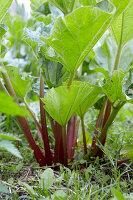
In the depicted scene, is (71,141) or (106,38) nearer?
(71,141)

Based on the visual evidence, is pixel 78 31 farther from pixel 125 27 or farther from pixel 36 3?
pixel 36 3

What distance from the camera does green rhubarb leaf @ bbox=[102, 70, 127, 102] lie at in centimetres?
81

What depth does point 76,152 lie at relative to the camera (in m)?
1.12

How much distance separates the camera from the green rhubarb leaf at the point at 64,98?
75cm

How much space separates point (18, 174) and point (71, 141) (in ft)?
0.90

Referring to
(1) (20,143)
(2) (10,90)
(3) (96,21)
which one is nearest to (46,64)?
(2) (10,90)

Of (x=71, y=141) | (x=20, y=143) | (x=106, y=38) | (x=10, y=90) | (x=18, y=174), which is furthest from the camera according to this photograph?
(x=20, y=143)

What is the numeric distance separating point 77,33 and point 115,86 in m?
0.24

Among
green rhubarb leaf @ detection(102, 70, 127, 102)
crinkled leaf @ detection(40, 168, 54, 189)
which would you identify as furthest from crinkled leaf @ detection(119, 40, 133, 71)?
crinkled leaf @ detection(40, 168, 54, 189)

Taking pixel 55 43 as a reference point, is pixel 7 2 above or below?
above

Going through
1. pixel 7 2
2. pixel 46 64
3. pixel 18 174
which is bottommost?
pixel 18 174

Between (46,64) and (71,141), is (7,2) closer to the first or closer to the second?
(46,64)

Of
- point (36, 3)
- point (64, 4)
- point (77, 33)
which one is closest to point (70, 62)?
point (77, 33)

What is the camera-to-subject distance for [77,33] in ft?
2.36
